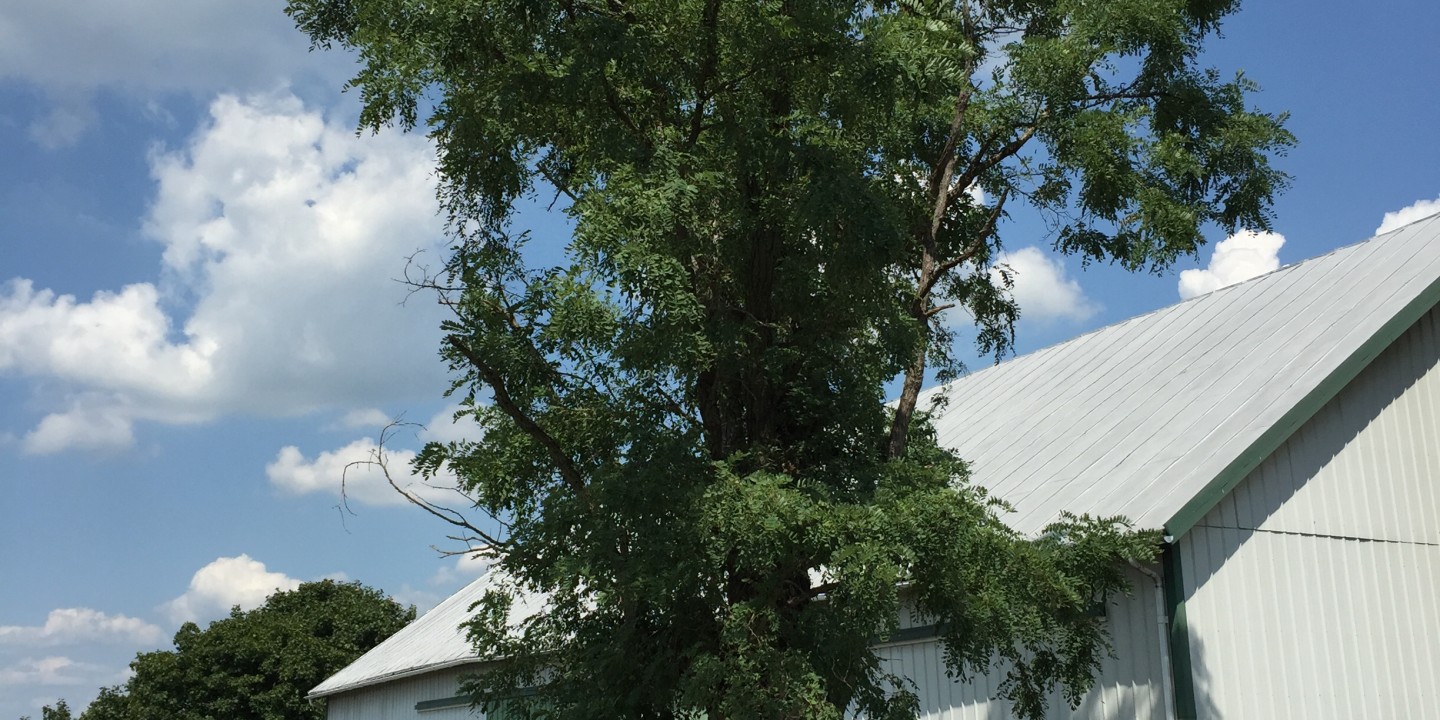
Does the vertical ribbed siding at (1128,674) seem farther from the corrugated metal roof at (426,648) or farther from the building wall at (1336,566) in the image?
the corrugated metal roof at (426,648)

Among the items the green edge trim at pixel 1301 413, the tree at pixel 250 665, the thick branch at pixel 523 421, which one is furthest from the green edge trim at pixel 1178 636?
the tree at pixel 250 665

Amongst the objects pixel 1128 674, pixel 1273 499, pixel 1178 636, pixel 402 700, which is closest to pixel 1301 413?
pixel 1273 499

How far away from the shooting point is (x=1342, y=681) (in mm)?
13375

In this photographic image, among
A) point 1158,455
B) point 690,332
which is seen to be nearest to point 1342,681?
point 1158,455

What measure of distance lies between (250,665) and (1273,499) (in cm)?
3650

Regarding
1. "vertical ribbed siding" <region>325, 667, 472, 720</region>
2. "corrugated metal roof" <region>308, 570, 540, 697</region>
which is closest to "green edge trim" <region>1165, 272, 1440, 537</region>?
"corrugated metal roof" <region>308, 570, 540, 697</region>

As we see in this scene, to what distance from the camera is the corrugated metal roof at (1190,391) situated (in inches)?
528

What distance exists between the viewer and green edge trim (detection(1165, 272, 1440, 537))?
490 inches

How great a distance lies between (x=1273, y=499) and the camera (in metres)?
13.5

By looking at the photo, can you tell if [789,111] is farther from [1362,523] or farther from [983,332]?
[1362,523]

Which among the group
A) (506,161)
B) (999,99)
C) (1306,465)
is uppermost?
(999,99)

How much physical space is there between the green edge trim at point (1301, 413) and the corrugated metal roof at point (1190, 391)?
16mm

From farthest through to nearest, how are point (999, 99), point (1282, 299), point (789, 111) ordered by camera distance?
point (1282, 299), point (999, 99), point (789, 111)

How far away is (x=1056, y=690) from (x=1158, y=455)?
2732 mm
